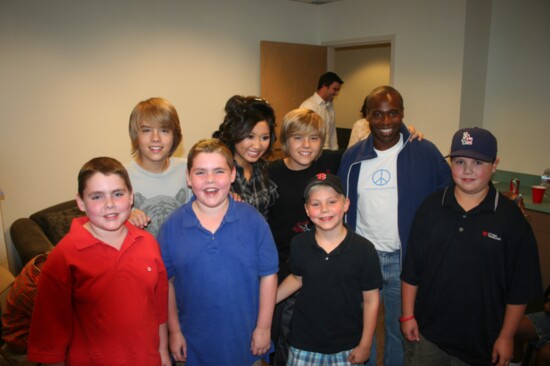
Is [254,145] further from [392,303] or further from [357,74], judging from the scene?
[357,74]

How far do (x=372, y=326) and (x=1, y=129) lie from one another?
3407mm

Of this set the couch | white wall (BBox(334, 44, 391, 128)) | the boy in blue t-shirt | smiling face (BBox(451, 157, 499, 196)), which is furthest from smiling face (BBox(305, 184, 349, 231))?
white wall (BBox(334, 44, 391, 128))

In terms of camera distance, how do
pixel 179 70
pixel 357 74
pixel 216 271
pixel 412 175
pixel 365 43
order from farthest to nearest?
pixel 357 74
pixel 365 43
pixel 179 70
pixel 412 175
pixel 216 271

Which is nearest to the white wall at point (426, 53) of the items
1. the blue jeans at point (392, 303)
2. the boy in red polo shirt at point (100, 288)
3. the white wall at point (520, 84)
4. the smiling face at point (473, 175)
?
the white wall at point (520, 84)

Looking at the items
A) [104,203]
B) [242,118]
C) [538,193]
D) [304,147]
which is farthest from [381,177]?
[538,193]

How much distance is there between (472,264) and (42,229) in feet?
11.0

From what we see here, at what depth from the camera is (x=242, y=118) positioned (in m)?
1.92

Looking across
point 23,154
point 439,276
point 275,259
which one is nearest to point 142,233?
point 275,259

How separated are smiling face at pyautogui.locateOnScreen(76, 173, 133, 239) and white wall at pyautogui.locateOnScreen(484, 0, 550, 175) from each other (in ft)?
13.3

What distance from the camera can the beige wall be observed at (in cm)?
340

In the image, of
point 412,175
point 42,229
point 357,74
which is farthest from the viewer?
point 357,74

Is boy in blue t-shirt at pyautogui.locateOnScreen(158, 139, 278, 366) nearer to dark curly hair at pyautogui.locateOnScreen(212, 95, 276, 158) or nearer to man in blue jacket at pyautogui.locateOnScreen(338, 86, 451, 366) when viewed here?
dark curly hair at pyautogui.locateOnScreen(212, 95, 276, 158)

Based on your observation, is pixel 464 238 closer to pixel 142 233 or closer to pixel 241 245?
pixel 241 245

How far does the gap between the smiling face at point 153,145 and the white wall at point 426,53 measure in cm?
345
